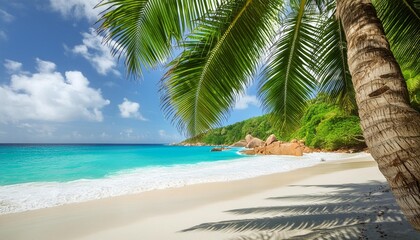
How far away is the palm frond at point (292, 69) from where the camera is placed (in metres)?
4.60

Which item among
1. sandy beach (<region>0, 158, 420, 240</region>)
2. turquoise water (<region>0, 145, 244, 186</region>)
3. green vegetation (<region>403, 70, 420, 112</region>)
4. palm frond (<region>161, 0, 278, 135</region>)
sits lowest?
sandy beach (<region>0, 158, 420, 240</region>)

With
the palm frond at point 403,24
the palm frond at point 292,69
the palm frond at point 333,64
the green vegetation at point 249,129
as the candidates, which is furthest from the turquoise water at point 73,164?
the green vegetation at point 249,129

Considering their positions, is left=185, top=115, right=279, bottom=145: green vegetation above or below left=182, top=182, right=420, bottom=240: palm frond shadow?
above

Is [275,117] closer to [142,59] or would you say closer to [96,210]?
[142,59]

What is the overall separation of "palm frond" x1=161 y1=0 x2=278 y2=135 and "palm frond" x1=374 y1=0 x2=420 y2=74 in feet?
5.37

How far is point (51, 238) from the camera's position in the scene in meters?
5.13

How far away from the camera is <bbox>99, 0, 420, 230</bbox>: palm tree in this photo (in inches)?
57.3

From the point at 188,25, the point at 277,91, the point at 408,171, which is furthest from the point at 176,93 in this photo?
the point at 408,171

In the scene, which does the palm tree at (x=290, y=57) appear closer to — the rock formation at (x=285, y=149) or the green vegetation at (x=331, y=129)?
the rock formation at (x=285, y=149)

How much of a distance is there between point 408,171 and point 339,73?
4312mm

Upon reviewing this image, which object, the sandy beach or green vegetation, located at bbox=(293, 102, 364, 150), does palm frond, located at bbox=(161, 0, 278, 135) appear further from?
green vegetation, located at bbox=(293, 102, 364, 150)

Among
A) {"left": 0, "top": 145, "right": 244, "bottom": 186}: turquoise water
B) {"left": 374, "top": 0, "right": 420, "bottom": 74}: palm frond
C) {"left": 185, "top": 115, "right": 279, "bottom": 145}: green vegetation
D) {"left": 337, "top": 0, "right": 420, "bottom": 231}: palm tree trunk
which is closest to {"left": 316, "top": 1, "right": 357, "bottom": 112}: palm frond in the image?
{"left": 374, "top": 0, "right": 420, "bottom": 74}: palm frond

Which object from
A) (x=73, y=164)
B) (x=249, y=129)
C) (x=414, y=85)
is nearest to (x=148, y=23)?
(x=414, y=85)

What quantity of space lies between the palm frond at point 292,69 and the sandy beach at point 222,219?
184 cm
